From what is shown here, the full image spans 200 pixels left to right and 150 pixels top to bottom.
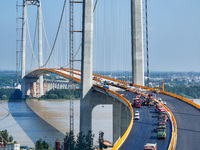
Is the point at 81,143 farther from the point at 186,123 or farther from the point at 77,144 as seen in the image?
the point at 186,123

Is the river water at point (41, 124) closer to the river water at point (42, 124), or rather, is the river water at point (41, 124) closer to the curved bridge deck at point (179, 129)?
the river water at point (42, 124)

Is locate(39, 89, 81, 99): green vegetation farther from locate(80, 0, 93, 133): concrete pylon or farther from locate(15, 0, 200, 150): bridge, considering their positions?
locate(80, 0, 93, 133): concrete pylon

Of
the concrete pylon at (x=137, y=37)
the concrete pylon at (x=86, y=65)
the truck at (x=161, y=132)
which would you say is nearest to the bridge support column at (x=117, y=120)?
the concrete pylon at (x=86, y=65)

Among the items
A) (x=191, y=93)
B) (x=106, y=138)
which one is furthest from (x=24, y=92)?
(x=106, y=138)

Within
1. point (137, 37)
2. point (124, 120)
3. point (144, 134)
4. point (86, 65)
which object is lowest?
point (124, 120)

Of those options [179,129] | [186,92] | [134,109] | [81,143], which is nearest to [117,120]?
[81,143]

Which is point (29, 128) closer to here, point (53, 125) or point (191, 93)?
point (53, 125)
